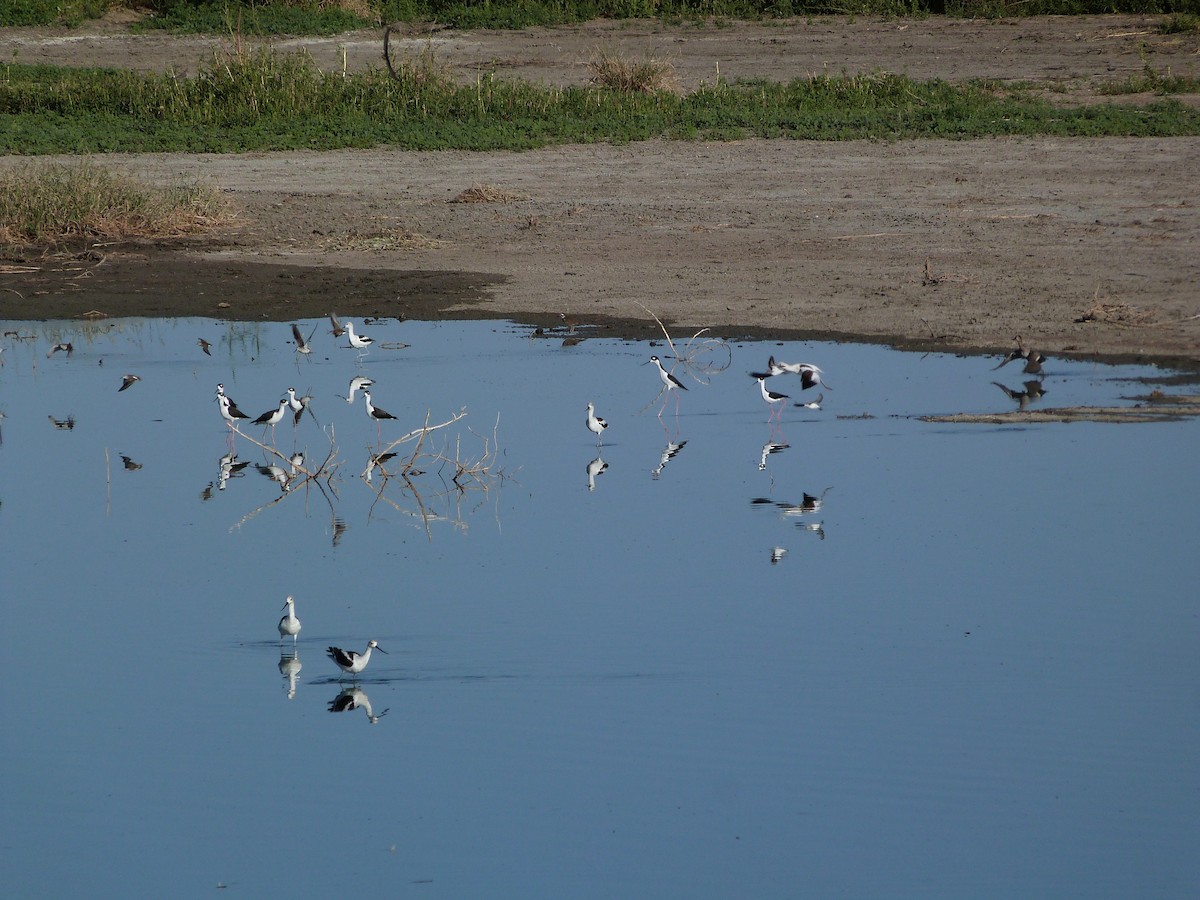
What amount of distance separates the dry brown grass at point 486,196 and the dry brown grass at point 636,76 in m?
6.38

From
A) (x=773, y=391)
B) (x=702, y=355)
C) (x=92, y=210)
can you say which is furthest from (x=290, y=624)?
(x=92, y=210)

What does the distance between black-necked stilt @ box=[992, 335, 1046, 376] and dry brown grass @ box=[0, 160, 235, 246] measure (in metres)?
8.89

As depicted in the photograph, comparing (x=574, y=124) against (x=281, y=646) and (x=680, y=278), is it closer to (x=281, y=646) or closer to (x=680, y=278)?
(x=680, y=278)

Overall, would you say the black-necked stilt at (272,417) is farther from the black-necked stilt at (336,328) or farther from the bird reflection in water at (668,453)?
the black-necked stilt at (336,328)

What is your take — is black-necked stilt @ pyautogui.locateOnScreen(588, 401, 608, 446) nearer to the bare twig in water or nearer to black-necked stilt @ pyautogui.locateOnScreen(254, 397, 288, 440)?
the bare twig in water

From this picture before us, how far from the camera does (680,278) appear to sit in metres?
14.9

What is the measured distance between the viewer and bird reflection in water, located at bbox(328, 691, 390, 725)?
623 cm

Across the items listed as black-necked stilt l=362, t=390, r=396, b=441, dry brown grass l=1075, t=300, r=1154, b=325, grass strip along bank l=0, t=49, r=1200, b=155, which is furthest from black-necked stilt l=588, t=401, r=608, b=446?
grass strip along bank l=0, t=49, r=1200, b=155

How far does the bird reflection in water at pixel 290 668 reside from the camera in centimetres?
654

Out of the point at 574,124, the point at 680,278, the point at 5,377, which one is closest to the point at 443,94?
the point at 574,124

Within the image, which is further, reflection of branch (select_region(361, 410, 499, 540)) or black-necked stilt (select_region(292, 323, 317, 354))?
black-necked stilt (select_region(292, 323, 317, 354))

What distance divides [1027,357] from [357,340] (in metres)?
4.69

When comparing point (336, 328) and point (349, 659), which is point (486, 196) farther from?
point (349, 659)

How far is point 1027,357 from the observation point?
11344 millimetres
